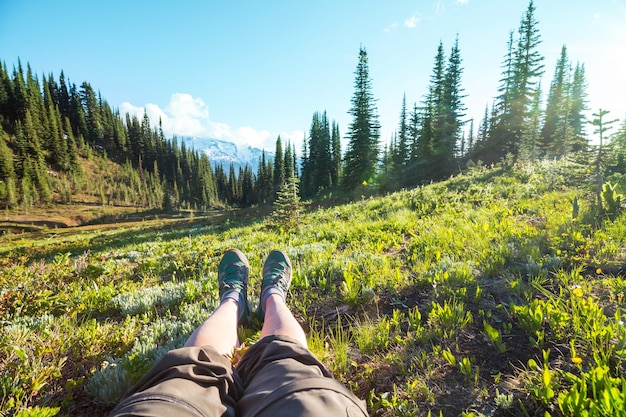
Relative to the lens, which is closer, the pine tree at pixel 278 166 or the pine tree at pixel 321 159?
the pine tree at pixel 321 159

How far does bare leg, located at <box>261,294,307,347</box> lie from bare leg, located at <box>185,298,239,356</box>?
1.01 feet

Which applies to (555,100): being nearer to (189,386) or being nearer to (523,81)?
(523,81)

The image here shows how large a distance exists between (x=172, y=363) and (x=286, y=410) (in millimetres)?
824

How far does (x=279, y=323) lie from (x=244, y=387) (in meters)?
0.73

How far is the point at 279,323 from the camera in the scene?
2.61m

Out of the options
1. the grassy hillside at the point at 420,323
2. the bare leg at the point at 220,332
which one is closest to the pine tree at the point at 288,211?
the grassy hillside at the point at 420,323

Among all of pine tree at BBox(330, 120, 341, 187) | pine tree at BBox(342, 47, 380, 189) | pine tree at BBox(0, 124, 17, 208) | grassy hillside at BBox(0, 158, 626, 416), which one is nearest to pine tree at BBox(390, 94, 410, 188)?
pine tree at BBox(342, 47, 380, 189)

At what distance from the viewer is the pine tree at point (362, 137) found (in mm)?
30547

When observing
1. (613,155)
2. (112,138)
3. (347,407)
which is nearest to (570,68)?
(613,155)

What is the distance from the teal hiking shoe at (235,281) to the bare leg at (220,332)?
0.84 feet

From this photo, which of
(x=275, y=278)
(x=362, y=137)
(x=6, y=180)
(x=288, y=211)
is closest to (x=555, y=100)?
(x=362, y=137)

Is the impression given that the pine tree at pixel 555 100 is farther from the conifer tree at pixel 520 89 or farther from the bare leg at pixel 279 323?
the bare leg at pixel 279 323

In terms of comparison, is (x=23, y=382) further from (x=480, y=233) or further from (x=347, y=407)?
(x=480, y=233)

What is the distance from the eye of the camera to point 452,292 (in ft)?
10.0
